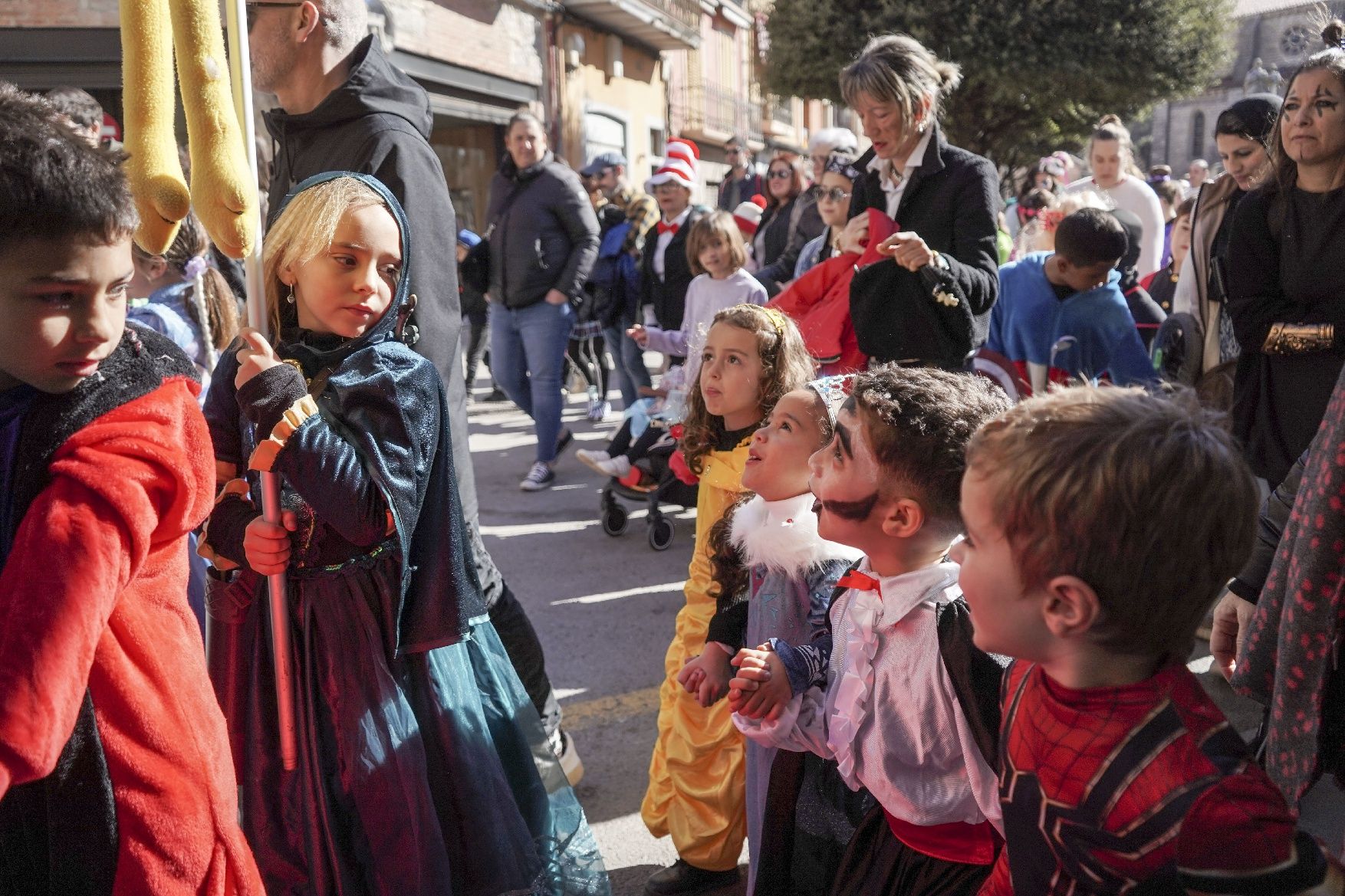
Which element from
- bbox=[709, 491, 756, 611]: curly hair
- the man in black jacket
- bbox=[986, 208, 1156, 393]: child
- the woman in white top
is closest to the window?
the woman in white top

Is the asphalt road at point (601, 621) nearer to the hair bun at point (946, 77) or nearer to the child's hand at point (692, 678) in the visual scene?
the child's hand at point (692, 678)

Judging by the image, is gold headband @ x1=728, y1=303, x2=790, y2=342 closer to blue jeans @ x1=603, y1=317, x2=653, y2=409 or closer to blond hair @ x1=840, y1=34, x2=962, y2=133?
blond hair @ x1=840, y1=34, x2=962, y2=133

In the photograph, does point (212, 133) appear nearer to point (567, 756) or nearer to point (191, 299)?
point (567, 756)

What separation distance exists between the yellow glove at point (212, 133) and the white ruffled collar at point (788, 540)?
113 cm

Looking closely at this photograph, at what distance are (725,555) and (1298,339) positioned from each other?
169cm

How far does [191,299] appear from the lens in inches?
148

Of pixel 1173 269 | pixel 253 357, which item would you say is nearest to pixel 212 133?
pixel 253 357

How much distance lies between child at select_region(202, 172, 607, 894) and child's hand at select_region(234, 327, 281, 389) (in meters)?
0.03

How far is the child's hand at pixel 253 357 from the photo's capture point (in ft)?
6.27

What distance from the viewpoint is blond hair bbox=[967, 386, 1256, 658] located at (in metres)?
1.22

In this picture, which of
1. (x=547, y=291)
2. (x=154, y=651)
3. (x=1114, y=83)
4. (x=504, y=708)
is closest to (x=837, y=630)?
(x=504, y=708)

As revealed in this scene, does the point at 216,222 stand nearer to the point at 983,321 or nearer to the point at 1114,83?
the point at 983,321

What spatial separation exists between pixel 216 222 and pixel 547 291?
14.6 ft

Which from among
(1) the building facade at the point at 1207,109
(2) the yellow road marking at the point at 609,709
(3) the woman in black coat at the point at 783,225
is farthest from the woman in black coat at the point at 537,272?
(1) the building facade at the point at 1207,109
